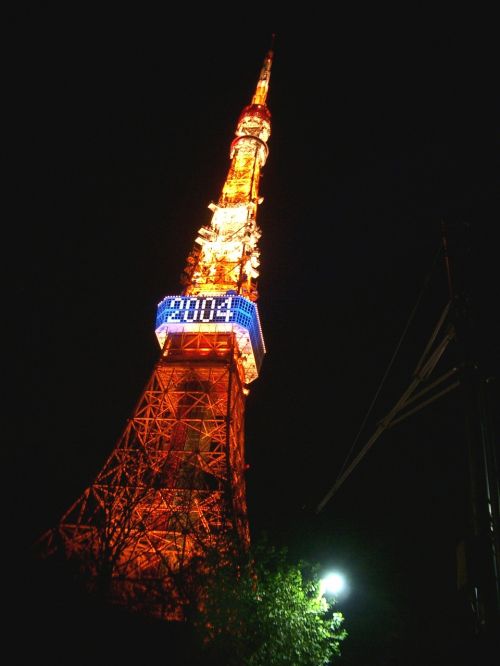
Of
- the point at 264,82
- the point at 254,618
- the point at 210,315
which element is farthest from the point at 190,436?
the point at 264,82

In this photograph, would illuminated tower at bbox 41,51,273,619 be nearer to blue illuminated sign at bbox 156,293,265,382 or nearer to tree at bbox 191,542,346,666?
blue illuminated sign at bbox 156,293,265,382

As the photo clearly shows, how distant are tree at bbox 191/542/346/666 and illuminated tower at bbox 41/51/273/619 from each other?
4.42 feet

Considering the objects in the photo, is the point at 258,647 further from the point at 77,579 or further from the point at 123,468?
the point at 123,468

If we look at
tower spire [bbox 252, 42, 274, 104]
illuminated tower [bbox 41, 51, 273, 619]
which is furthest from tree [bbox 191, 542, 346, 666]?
tower spire [bbox 252, 42, 274, 104]

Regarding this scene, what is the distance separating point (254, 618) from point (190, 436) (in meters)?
16.0

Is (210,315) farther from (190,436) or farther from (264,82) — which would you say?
(264,82)

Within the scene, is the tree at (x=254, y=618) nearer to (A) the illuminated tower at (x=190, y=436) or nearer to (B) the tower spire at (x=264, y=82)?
(A) the illuminated tower at (x=190, y=436)

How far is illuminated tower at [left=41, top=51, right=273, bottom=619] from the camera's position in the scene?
1691 centimetres

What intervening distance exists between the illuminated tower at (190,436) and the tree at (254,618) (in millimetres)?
1346

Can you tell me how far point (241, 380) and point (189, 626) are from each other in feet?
56.8

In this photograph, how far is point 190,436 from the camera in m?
27.5

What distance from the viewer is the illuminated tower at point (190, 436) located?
666 inches

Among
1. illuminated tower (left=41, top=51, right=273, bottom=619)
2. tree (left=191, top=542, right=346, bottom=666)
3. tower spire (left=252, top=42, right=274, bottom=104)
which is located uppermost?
tower spire (left=252, top=42, right=274, bottom=104)

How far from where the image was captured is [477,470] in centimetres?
393
